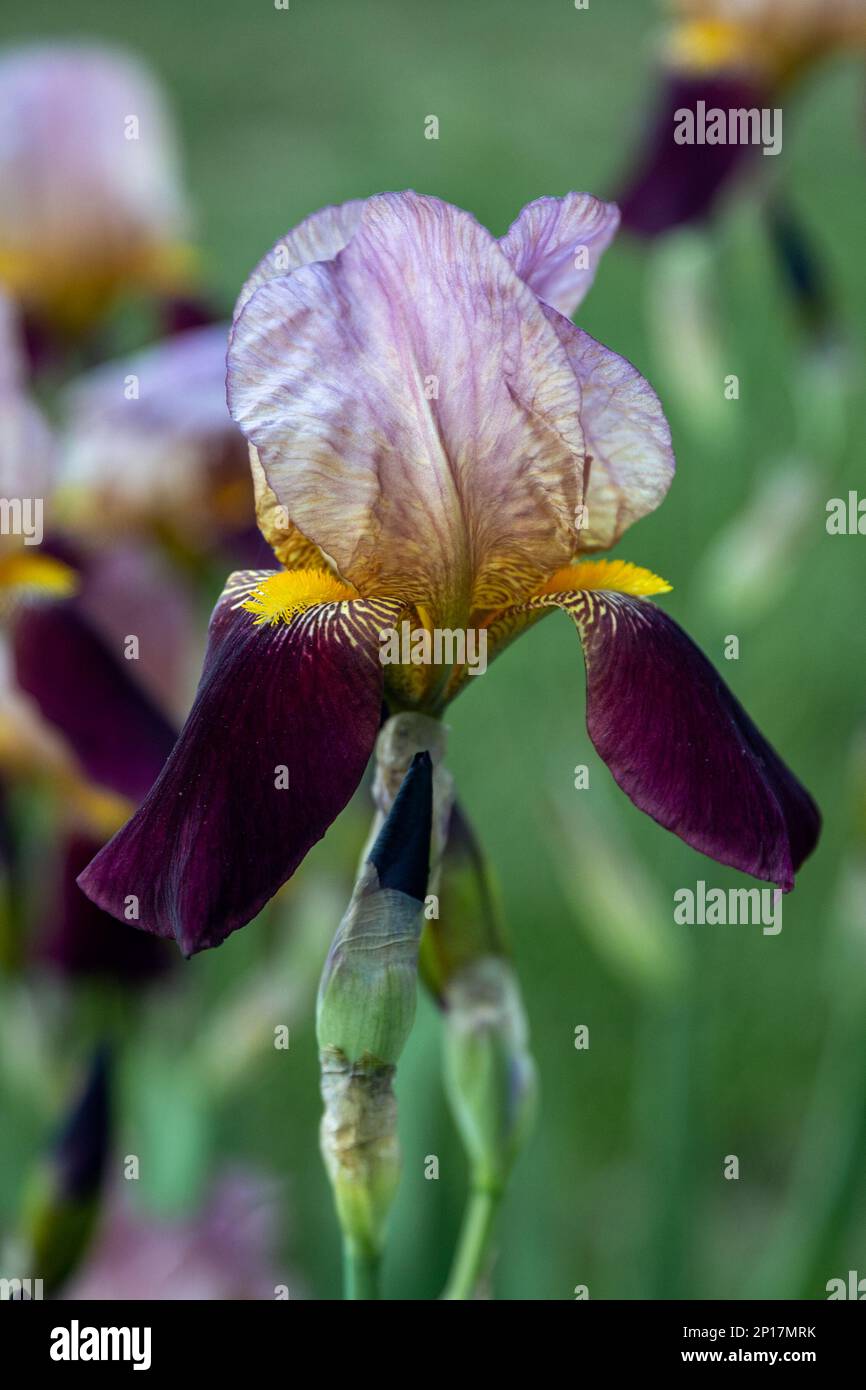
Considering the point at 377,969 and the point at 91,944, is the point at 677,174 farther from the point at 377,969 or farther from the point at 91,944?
the point at 377,969

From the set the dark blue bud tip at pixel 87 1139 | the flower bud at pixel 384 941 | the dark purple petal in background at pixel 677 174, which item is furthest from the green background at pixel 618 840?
the flower bud at pixel 384 941

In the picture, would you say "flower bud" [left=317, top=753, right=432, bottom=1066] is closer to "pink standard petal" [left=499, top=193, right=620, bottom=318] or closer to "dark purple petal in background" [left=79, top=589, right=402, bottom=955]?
"dark purple petal in background" [left=79, top=589, right=402, bottom=955]

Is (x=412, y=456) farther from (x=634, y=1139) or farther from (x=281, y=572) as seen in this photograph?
(x=634, y=1139)

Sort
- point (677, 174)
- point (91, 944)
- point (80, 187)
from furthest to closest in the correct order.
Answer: point (80, 187) < point (677, 174) < point (91, 944)

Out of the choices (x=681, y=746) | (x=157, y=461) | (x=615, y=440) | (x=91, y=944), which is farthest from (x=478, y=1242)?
(x=157, y=461)

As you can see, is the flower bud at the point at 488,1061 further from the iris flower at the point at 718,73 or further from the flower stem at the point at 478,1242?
the iris flower at the point at 718,73
